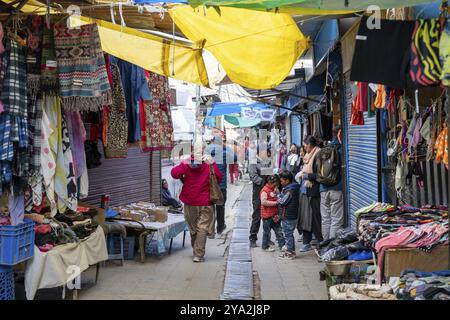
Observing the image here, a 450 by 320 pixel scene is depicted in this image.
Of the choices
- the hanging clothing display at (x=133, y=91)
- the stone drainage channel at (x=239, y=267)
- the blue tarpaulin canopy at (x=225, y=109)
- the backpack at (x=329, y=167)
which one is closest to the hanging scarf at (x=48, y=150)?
the hanging clothing display at (x=133, y=91)

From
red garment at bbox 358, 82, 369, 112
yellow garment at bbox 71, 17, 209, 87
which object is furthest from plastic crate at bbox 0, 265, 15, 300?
red garment at bbox 358, 82, 369, 112

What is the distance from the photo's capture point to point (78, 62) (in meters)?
5.41

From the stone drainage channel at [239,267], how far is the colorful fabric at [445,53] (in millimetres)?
4072

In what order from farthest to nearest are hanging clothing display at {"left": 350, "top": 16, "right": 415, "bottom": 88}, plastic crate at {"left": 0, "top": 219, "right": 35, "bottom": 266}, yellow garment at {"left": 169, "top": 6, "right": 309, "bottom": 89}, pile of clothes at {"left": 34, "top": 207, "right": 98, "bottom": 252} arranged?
yellow garment at {"left": 169, "top": 6, "right": 309, "bottom": 89}, pile of clothes at {"left": 34, "top": 207, "right": 98, "bottom": 252}, plastic crate at {"left": 0, "top": 219, "right": 35, "bottom": 266}, hanging clothing display at {"left": 350, "top": 16, "right": 415, "bottom": 88}

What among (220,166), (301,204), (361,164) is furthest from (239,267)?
(220,166)

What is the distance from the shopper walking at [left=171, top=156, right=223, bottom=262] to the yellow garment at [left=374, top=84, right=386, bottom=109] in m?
3.65

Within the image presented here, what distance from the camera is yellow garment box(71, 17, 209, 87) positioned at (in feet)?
21.4

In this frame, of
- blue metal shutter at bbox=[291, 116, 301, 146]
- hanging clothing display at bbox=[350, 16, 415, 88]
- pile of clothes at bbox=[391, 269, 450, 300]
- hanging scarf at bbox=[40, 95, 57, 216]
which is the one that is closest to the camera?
pile of clothes at bbox=[391, 269, 450, 300]

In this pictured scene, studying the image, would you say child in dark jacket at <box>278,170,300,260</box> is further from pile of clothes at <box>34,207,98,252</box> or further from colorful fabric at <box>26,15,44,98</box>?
colorful fabric at <box>26,15,44,98</box>

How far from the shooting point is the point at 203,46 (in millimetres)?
6453

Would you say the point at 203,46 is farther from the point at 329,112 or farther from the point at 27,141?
the point at 329,112

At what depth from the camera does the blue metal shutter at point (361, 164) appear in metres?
7.86

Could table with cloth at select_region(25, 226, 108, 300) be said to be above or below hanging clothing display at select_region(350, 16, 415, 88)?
below

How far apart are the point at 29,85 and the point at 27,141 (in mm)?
600
